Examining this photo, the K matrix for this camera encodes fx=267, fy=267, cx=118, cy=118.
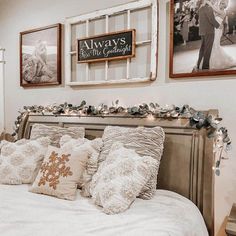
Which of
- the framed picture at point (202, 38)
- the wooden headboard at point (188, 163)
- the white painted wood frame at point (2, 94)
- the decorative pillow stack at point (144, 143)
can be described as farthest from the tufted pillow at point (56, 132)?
the white painted wood frame at point (2, 94)

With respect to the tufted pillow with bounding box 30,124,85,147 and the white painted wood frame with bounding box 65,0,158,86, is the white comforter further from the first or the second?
the white painted wood frame with bounding box 65,0,158,86

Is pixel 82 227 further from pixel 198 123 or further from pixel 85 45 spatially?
pixel 85 45

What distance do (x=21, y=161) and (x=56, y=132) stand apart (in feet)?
1.38

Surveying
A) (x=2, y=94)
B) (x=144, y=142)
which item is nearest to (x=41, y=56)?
(x=2, y=94)

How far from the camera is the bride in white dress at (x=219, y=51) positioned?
6.48 feet

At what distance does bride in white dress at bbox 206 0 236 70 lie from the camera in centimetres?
197

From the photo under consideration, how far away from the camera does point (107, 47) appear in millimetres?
2535

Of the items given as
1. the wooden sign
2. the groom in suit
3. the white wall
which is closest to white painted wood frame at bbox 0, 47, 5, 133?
the white wall

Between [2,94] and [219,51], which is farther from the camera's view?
[2,94]

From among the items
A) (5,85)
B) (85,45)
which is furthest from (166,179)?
(5,85)

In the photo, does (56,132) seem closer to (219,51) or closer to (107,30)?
(107,30)

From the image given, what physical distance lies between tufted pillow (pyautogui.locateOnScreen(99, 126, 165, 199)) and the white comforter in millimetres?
93

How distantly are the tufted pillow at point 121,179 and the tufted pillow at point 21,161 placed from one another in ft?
2.11

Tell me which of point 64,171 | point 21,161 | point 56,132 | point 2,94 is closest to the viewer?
point 64,171
